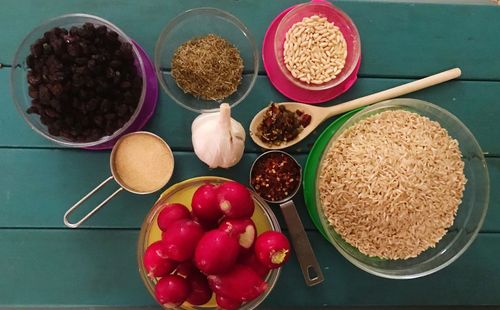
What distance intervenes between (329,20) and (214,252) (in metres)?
0.60

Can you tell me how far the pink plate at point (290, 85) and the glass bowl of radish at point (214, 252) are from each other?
0.33m

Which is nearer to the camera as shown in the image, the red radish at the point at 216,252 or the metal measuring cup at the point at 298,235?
the red radish at the point at 216,252

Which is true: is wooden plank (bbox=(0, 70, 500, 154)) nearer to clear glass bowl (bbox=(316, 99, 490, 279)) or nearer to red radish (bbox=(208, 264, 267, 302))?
clear glass bowl (bbox=(316, 99, 490, 279))

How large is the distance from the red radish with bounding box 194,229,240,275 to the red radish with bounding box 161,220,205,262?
0.02 meters

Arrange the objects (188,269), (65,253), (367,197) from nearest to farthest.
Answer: (188,269)
(367,197)
(65,253)

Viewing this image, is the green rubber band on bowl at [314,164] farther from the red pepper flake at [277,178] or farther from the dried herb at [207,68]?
the dried herb at [207,68]

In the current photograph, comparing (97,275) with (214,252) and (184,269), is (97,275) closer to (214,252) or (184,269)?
(184,269)

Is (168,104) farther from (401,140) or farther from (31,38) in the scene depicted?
(401,140)

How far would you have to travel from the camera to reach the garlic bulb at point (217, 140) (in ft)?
2.39

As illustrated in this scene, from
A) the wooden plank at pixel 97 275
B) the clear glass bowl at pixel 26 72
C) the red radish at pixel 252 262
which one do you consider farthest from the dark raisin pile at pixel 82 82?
the red radish at pixel 252 262

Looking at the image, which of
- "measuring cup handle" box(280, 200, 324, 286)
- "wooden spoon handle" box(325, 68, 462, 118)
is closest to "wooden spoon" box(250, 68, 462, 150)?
"wooden spoon handle" box(325, 68, 462, 118)

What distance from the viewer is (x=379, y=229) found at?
2.49 feet

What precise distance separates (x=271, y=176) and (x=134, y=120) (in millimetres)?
300

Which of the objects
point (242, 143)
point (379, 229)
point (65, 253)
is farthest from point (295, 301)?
point (65, 253)
